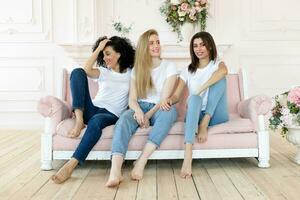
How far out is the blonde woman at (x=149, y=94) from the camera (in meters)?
2.98

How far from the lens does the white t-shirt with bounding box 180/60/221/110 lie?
329cm

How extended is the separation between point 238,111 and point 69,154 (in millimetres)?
1395

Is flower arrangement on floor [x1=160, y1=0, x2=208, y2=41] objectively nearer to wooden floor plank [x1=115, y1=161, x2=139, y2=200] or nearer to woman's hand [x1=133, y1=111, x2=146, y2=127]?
woman's hand [x1=133, y1=111, x2=146, y2=127]

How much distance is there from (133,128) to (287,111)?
45.2 inches

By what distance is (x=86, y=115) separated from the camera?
3.21 m

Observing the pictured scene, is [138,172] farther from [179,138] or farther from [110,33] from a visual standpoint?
[110,33]

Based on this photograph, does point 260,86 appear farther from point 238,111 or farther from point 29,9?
point 29,9

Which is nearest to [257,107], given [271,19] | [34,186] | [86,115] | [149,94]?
[149,94]

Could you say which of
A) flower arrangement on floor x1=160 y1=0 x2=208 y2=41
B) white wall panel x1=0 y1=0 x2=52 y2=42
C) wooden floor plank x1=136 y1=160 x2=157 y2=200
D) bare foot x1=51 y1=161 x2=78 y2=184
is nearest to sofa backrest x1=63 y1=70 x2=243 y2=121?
wooden floor plank x1=136 y1=160 x2=157 y2=200

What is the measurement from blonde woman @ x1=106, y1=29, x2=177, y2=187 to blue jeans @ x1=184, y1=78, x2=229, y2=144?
0.48 feet

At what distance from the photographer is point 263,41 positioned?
5348 mm

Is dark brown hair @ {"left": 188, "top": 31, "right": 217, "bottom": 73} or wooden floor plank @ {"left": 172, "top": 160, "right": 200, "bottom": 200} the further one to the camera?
dark brown hair @ {"left": 188, "top": 31, "right": 217, "bottom": 73}

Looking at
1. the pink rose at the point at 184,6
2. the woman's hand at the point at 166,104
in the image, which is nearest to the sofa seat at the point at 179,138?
the woman's hand at the point at 166,104

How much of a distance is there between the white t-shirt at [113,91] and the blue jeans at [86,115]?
0.06 m
